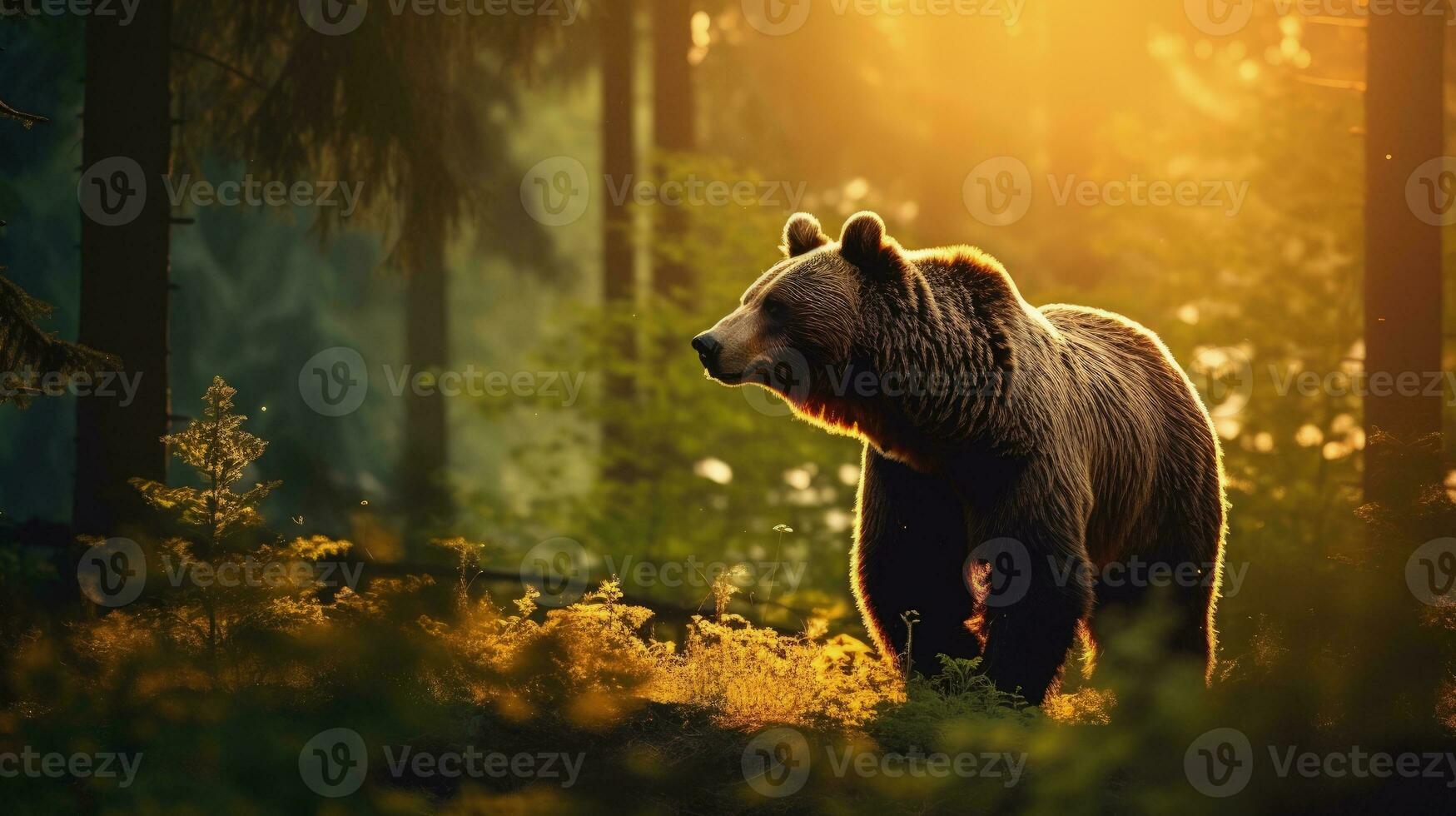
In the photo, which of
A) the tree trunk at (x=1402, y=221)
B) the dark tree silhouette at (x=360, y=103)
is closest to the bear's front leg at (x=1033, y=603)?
the tree trunk at (x=1402, y=221)

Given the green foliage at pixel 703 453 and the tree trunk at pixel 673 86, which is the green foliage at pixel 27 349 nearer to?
the green foliage at pixel 703 453

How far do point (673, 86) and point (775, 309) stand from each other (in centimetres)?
1027

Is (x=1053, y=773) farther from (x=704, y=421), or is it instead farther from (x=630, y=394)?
(x=630, y=394)

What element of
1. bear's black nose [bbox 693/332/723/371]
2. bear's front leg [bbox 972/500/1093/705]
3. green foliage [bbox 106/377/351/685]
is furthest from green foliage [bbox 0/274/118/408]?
bear's front leg [bbox 972/500/1093/705]

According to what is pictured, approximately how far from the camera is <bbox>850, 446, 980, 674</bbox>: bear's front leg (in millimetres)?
5973

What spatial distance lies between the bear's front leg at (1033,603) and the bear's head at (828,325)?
2.64ft

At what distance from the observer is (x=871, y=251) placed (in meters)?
5.81

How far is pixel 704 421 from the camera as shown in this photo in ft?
45.6

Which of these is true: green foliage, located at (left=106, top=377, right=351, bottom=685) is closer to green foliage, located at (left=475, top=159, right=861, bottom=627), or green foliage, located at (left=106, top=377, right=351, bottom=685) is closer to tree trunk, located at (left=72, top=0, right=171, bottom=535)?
tree trunk, located at (left=72, top=0, right=171, bottom=535)

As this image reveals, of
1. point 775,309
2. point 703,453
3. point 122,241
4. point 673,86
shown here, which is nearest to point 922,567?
point 775,309

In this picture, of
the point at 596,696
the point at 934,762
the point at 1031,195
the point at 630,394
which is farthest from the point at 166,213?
the point at 1031,195

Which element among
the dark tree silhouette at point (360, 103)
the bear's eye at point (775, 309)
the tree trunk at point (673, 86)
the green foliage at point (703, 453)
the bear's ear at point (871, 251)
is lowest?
the green foliage at point (703, 453)

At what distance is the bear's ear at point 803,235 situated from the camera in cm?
607

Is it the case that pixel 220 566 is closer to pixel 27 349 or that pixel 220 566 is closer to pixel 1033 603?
pixel 27 349
